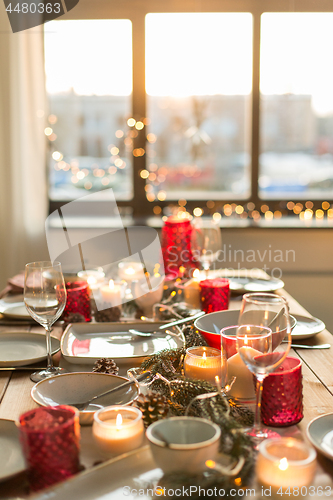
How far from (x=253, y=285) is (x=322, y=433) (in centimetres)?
101

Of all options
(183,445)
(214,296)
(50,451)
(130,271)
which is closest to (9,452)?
(50,451)

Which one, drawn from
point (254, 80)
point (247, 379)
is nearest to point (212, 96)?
point (254, 80)

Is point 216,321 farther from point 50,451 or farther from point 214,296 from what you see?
point 50,451

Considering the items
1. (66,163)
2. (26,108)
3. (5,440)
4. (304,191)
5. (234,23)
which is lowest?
(5,440)

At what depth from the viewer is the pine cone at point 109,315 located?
51.6 inches

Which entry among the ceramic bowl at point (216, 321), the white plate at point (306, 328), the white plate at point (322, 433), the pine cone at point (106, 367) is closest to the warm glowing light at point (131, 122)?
the white plate at point (306, 328)

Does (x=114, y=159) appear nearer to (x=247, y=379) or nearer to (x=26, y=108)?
(x=26, y=108)

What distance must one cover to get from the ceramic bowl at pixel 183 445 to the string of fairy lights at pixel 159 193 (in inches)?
97.7

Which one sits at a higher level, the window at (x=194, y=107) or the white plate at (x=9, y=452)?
the window at (x=194, y=107)

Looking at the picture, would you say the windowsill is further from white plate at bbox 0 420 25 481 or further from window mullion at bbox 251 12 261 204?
white plate at bbox 0 420 25 481

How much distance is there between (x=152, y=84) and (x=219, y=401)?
2611 millimetres

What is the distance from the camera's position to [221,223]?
2949 mm

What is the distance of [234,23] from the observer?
2.94m

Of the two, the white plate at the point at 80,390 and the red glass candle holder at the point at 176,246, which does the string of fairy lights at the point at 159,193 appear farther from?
the white plate at the point at 80,390
